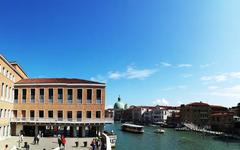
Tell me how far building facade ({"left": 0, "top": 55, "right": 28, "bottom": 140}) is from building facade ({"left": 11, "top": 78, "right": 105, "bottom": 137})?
1820 mm

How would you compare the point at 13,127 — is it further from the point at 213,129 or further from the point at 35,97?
the point at 213,129

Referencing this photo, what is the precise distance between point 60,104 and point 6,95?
9098mm

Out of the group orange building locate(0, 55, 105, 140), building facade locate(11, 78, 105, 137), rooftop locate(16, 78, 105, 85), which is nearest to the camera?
orange building locate(0, 55, 105, 140)

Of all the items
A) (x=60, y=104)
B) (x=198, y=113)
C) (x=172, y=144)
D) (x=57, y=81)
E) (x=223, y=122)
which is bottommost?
(x=172, y=144)

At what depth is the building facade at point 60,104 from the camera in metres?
59.0

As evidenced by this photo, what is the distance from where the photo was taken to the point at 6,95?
54.8 meters

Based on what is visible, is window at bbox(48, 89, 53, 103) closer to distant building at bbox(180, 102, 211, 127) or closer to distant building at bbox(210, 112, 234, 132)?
distant building at bbox(210, 112, 234, 132)

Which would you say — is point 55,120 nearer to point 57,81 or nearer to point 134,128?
point 57,81

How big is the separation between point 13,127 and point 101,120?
14.9 m

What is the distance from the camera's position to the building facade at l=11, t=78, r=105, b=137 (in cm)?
5903

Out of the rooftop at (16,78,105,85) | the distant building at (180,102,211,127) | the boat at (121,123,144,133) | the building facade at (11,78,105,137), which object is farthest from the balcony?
the distant building at (180,102,211,127)

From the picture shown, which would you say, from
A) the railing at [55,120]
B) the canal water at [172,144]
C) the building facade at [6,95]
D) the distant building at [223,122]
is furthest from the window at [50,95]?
the distant building at [223,122]

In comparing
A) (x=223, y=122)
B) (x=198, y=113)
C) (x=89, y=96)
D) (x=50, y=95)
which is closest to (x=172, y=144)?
(x=89, y=96)

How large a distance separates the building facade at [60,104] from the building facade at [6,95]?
1820 millimetres
